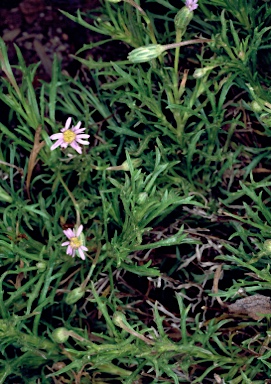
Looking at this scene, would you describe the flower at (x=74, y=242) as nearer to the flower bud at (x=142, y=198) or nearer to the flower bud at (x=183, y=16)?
the flower bud at (x=142, y=198)

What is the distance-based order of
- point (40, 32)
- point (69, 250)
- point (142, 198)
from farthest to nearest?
point (40, 32), point (69, 250), point (142, 198)

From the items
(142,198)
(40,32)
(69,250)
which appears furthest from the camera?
(40,32)

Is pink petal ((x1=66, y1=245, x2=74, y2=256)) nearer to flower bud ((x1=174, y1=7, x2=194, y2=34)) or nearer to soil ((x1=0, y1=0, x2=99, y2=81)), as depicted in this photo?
flower bud ((x1=174, y1=7, x2=194, y2=34))

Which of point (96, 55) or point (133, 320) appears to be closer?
point (133, 320)

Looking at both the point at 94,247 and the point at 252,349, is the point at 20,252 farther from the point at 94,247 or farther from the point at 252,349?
the point at 252,349

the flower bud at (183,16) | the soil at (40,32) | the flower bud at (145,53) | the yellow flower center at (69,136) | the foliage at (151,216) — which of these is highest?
the flower bud at (183,16)

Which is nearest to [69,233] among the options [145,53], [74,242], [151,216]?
[74,242]

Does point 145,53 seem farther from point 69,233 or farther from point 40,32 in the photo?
point 40,32

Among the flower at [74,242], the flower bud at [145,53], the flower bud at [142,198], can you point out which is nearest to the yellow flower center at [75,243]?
the flower at [74,242]

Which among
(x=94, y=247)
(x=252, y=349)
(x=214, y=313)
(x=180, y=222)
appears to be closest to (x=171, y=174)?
(x=180, y=222)
